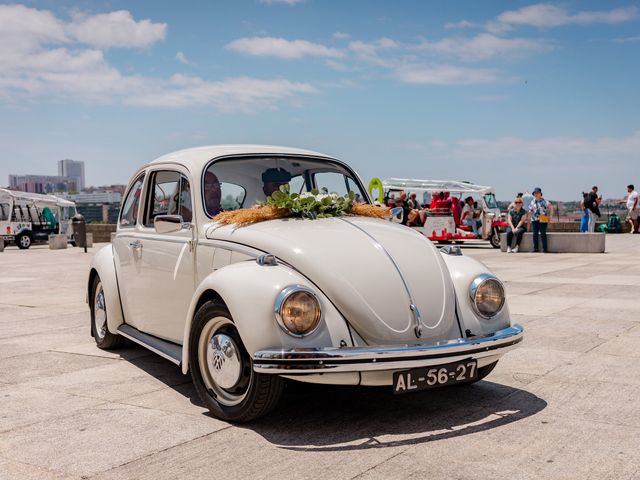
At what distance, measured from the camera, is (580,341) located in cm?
678

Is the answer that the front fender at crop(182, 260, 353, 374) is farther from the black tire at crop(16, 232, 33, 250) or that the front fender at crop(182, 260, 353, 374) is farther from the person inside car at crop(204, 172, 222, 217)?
the black tire at crop(16, 232, 33, 250)

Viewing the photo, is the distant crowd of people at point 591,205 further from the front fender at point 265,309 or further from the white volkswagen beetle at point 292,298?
the front fender at point 265,309

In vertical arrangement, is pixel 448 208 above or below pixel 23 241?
above

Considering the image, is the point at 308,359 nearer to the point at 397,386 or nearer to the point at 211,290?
the point at 397,386

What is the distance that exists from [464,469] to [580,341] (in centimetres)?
374

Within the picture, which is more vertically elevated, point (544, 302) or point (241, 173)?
point (241, 173)

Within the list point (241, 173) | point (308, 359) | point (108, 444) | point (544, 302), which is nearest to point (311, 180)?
point (241, 173)

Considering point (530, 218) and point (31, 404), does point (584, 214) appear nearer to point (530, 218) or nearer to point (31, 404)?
point (530, 218)

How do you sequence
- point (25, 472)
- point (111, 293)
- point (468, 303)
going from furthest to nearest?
1. point (111, 293)
2. point (468, 303)
3. point (25, 472)

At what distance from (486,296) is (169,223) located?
7.74 ft

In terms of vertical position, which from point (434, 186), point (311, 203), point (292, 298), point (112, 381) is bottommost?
point (112, 381)

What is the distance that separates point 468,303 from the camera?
4.59 metres

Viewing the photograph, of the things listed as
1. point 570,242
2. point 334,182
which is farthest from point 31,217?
point 334,182

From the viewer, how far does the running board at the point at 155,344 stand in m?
5.03
